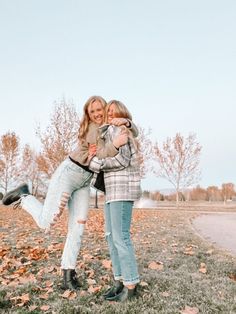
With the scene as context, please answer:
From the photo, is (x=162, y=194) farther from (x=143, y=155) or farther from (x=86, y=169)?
(x=86, y=169)

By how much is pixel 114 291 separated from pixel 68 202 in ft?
3.34

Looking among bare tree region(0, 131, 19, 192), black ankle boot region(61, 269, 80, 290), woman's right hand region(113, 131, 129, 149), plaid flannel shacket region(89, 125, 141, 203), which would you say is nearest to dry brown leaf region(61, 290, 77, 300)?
black ankle boot region(61, 269, 80, 290)

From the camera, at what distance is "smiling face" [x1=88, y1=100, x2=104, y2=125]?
12.7ft

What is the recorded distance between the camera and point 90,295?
3.76 m

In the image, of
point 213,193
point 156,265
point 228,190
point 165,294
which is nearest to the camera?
point 165,294

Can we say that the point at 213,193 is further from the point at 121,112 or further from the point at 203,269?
the point at 121,112

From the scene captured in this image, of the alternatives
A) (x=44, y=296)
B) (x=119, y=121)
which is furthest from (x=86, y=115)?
(x=44, y=296)

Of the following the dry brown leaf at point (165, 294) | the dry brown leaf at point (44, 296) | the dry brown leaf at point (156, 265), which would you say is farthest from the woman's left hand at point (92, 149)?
the dry brown leaf at point (156, 265)

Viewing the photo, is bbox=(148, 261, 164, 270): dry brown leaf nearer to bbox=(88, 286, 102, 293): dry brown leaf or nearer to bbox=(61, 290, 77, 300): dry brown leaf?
bbox=(88, 286, 102, 293): dry brown leaf

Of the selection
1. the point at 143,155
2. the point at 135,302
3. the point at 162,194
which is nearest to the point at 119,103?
the point at 135,302

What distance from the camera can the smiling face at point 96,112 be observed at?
3.87 m

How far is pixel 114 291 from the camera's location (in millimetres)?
3783

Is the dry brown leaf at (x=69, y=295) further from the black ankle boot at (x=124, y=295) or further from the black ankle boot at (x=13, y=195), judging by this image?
the black ankle boot at (x=13, y=195)

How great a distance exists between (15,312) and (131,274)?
3.52ft
